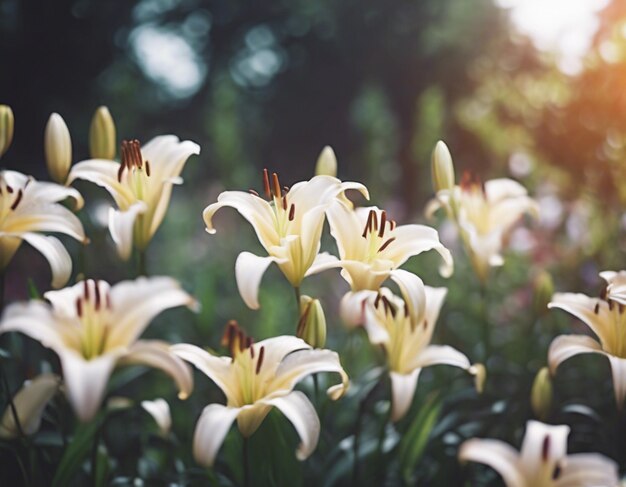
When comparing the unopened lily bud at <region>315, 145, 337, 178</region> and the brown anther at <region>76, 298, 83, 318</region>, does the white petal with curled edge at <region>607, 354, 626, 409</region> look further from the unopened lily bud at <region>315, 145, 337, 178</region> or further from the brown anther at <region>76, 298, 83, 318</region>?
the brown anther at <region>76, 298, 83, 318</region>

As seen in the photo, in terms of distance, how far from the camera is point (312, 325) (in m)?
0.95

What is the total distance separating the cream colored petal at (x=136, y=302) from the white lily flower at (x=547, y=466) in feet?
1.14

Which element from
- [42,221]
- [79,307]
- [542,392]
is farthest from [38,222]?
[542,392]

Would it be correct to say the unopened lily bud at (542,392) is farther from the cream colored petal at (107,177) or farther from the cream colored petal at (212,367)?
the cream colored petal at (107,177)

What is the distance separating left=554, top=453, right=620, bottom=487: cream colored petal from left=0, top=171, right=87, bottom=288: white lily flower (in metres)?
0.65

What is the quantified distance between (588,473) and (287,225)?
50 centimetres

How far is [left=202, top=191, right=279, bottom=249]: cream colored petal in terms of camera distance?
97cm

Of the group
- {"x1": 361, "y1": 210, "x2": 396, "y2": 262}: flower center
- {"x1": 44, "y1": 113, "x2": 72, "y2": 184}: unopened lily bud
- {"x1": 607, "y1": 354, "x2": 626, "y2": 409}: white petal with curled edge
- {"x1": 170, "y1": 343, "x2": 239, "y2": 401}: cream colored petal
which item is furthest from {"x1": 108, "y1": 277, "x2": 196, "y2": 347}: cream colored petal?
{"x1": 607, "y1": 354, "x2": 626, "y2": 409}: white petal with curled edge

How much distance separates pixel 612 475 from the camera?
2.37 ft

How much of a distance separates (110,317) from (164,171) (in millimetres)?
356

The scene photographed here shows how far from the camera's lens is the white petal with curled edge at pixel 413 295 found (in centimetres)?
90

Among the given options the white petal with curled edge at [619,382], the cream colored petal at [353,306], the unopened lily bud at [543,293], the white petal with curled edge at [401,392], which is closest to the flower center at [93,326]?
the cream colored petal at [353,306]

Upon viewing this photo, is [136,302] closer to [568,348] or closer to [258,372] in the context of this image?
[258,372]

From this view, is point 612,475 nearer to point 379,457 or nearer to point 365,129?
point 379,457
